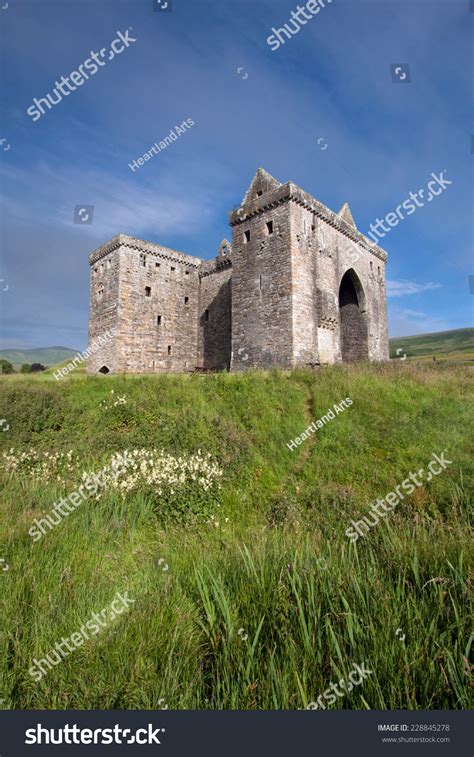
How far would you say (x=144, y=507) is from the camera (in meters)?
5.78

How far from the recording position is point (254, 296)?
20.8 meters

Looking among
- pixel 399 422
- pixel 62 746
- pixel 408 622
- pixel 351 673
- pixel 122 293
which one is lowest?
pixel 62 746

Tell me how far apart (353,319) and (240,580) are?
25.5m

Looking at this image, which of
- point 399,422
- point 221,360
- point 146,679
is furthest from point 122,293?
point 146,679

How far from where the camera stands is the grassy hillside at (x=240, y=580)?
8.28 feet

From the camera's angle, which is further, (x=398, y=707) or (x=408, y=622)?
(x=408, y=622)

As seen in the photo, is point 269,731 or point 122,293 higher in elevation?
point 122,293

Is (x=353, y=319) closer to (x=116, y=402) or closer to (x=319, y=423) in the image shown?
(x=319, y=423)

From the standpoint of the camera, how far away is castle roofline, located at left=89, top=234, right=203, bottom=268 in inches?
1054

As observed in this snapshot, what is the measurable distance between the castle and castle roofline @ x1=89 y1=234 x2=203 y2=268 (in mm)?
89

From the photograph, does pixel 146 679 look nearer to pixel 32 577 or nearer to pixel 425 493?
pixel 32 577

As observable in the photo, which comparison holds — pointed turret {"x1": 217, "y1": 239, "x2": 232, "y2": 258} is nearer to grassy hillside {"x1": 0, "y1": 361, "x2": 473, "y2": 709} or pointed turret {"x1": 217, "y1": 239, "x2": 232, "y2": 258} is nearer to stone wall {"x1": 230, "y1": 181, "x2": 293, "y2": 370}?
stone wall {"x1": 230, "y1": 181, "x2": 293, "y2": 370}

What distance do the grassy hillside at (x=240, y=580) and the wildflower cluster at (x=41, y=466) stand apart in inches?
2.0

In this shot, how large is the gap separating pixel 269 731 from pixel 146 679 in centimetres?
90
